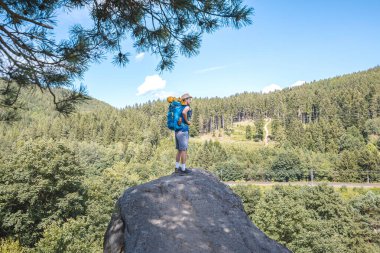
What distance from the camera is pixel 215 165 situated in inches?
3179

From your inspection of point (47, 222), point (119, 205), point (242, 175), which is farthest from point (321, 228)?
point (242, 175)

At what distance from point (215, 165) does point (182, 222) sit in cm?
7565

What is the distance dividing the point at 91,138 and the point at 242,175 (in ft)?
240

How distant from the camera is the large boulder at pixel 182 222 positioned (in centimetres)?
556

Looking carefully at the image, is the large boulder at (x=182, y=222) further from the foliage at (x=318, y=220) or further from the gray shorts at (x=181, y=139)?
the foliage at (x=318, y=220)

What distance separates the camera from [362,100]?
12050 centimetres

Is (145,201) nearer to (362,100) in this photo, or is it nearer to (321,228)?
(321,228)

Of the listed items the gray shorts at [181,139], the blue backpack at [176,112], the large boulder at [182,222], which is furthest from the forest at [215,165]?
the large boulder at [182,222]

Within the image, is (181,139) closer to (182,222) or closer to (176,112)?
(176,112)

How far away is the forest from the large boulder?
2669mm

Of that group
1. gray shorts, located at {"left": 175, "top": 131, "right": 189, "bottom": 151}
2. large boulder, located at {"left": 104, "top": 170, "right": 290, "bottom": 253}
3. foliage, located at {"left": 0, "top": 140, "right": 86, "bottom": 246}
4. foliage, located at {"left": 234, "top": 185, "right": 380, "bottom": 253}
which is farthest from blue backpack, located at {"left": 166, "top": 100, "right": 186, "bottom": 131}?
foliage, located at {"left": 234, "top": 185, "right": 380, "bottom": 253}

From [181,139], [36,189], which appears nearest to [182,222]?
[181,139]

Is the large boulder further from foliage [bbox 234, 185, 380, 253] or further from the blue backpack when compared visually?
foliage [bbox 234, 185, 380, 253]

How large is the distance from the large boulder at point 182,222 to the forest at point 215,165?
2669mm
